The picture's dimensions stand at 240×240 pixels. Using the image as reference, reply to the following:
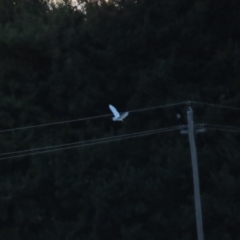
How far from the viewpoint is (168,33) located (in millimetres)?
16703

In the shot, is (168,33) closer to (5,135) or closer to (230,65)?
(230,65)

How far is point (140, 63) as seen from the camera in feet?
56.2

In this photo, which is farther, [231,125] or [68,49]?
[68,49]

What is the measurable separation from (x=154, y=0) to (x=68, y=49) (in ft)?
8.72

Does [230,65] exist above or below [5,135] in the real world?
above

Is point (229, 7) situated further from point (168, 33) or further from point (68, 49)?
point (68, 49)

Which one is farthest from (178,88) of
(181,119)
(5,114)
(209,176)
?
(5,114)

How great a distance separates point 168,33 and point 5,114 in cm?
474

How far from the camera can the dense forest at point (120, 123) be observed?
633 inches

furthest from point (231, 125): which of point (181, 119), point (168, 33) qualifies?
point (168, 33)

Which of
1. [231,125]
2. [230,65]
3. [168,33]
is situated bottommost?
[231,125]

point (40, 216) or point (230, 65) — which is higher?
point (230, 65)

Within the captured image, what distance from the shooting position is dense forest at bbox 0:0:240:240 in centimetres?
1608

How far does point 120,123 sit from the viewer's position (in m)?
17.3
